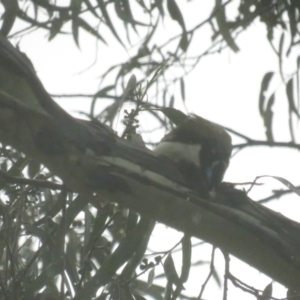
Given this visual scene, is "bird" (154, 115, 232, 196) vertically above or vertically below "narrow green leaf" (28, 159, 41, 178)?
above

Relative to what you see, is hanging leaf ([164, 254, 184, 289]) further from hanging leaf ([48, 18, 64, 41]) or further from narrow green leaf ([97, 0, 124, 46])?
hanging leaf ([48, 18, 64, 41])

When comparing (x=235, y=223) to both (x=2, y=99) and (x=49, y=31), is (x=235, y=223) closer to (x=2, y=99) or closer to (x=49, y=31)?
(x=2, y=99)

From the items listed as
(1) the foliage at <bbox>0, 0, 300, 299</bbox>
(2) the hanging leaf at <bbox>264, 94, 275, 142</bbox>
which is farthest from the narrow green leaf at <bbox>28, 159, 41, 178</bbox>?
(2) the hanging leaf at <bbox>264, 94, 275, 142</bbox>

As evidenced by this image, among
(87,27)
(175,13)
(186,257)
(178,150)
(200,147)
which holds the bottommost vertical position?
(186,257)

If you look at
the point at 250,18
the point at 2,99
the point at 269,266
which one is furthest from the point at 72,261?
the point at 250,18

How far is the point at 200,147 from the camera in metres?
1.76

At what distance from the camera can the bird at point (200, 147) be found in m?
1.46

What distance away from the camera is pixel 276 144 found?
7.29 ft

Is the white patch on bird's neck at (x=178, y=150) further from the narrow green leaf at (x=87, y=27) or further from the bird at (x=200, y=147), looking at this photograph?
the narrow green leaf at (x=87, y=27)

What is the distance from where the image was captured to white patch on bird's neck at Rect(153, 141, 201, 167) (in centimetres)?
156

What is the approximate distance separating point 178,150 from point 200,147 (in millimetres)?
150

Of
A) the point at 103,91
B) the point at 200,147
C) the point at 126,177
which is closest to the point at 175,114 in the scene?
the point at 200,147

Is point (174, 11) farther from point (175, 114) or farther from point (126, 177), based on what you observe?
point (126, 177)

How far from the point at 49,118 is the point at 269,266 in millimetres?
409
